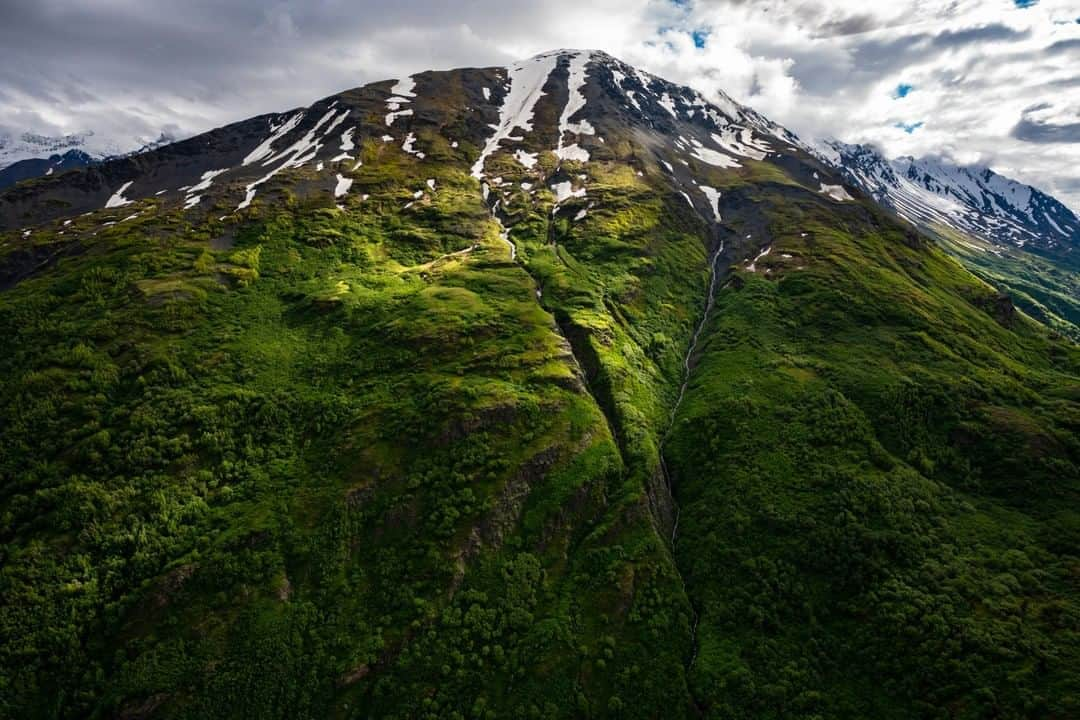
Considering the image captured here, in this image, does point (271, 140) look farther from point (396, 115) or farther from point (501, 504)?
point (501, 504)

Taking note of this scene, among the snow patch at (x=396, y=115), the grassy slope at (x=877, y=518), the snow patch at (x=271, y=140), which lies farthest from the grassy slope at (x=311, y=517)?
the snow patch at (x=396, y=115)

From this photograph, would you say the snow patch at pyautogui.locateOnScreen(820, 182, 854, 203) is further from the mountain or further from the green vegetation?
the green vegetation

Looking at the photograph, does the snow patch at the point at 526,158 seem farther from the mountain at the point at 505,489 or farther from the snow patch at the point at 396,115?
the mountain at the point at 505,489

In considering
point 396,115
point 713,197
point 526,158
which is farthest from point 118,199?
point 713,197

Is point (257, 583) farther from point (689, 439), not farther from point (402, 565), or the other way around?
point (689, 439)

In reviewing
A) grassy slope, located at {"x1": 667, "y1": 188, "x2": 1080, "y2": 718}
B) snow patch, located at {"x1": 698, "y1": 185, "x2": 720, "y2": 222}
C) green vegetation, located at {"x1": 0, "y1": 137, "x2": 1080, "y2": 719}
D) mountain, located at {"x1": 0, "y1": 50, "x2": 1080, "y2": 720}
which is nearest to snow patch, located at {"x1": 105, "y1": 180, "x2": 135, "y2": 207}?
mountain, located at {"x1": 0, "y1": 50, "x2": 1080, "y2": 720}

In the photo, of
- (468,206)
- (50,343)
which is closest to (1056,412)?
(468,206)
